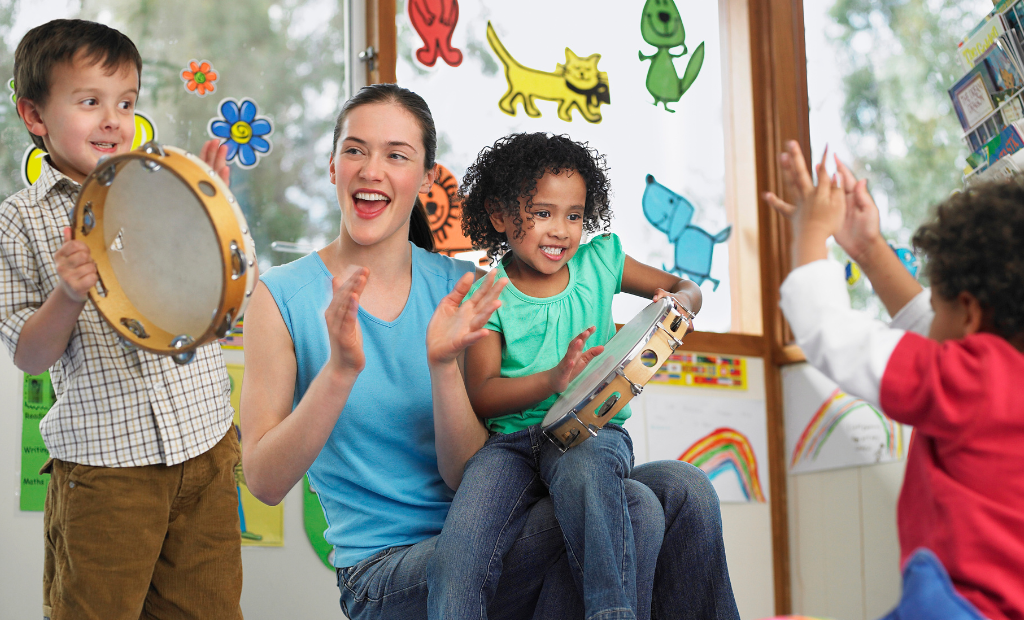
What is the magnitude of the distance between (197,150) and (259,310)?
1.22 metres

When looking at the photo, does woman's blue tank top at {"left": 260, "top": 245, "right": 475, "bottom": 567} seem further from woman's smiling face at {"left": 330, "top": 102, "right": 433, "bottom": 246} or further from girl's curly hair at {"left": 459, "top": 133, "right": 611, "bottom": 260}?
girl's curly hair at {"left": 459, "top": 133, "right": 611, "bottom": 260}

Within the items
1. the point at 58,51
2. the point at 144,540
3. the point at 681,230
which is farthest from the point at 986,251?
the point at 681,230

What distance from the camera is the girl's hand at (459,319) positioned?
1.34 meters

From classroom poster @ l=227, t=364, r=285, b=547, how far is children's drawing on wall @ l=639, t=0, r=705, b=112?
6.48 ft

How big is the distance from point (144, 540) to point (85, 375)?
0.32 m

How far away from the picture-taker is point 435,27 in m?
2.99

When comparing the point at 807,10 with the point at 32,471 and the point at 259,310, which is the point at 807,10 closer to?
the point at 259,310

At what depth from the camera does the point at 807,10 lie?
347cm

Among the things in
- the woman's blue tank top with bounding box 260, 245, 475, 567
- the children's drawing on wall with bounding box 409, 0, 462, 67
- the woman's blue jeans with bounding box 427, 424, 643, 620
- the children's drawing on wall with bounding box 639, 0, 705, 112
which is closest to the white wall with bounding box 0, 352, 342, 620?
the woman's blue tank top with bounding box 260, 245, 475, 567

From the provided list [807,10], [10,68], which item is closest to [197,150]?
[10,68]

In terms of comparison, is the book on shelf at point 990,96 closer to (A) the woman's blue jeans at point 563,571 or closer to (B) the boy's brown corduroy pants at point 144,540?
(A) the woman's blue jeans at point 563,571

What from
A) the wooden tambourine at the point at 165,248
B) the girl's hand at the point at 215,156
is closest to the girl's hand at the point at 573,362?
the wooden tambourine at the point at 165,248

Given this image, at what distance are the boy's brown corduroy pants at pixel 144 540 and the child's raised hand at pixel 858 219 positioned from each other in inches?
47.9

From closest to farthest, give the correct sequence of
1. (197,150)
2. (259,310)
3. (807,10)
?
(259,310), (197,150), (807,10)
